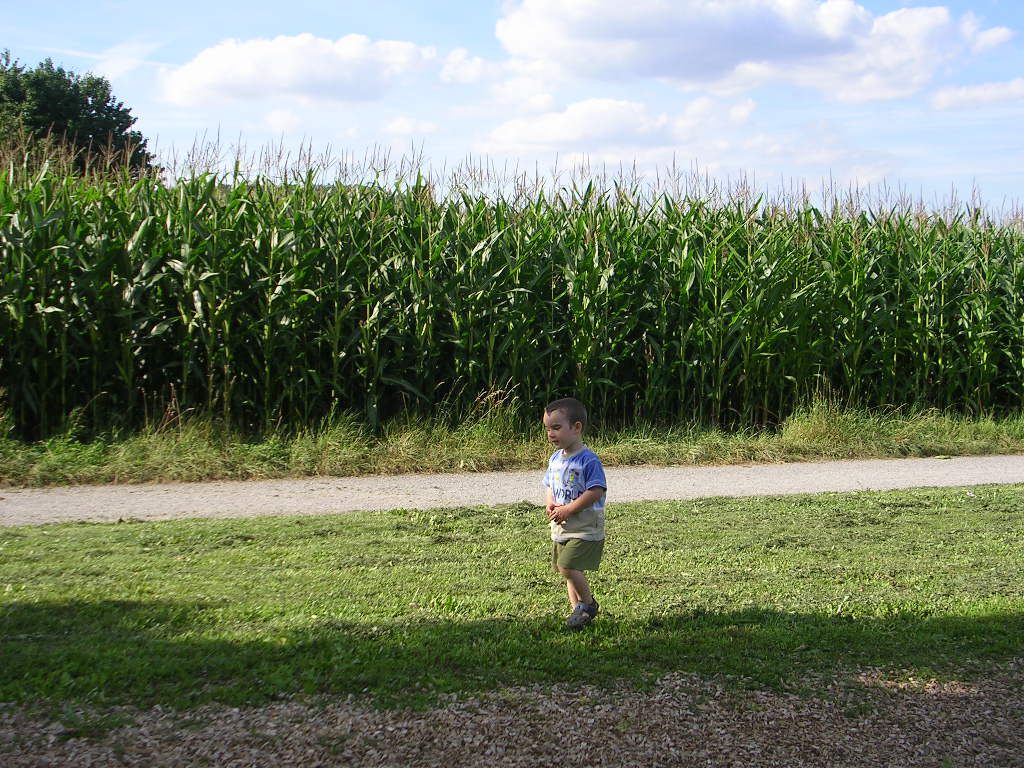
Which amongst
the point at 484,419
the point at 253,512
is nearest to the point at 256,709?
the point at 253,512

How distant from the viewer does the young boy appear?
16.9ft

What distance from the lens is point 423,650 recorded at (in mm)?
4641

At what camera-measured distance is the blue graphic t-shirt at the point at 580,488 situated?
5168 mm

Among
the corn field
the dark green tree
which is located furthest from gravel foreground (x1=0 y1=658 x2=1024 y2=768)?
the dark green tree

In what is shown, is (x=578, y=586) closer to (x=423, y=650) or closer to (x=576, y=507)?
(x=576, y=507)

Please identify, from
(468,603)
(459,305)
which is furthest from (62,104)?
(468,603)

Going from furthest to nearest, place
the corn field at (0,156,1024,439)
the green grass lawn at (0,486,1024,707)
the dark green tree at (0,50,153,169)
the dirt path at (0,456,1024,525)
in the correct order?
the dark green tree at (0,50,153,169), the corn field at (0,156,1024,439), the dirt path at (0,456,1024,525), the green grass lawn at (0,486,1024,707)

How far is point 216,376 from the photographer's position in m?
11.2

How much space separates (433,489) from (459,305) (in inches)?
112

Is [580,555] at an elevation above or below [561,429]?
below

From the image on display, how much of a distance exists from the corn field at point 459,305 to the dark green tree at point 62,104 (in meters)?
22.5

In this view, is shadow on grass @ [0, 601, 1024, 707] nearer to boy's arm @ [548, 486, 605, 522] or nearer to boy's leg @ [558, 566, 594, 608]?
boy's leg @ [558, 566, 594, 608]

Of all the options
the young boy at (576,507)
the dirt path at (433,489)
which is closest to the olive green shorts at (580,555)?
the young boy at (576,507)

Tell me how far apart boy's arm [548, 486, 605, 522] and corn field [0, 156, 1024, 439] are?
21.0ft
